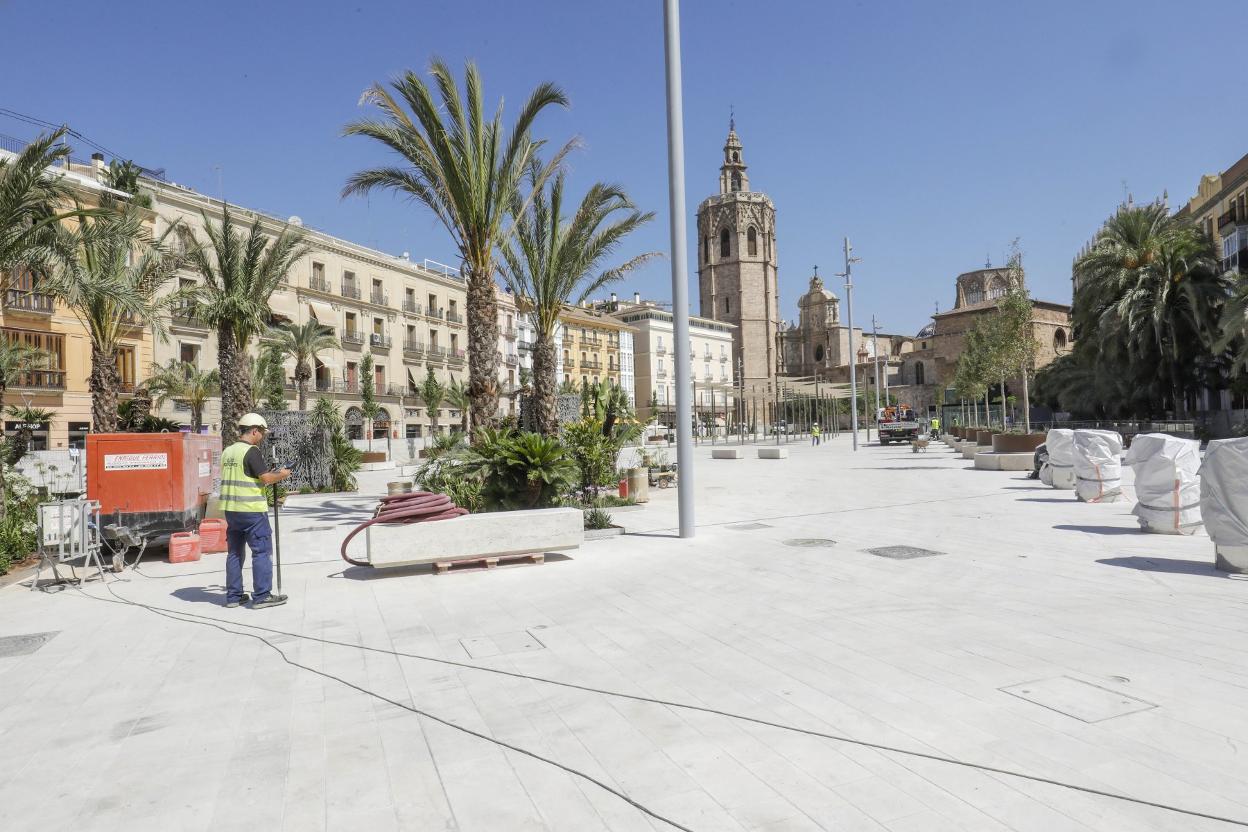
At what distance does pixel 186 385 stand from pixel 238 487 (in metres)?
31.5

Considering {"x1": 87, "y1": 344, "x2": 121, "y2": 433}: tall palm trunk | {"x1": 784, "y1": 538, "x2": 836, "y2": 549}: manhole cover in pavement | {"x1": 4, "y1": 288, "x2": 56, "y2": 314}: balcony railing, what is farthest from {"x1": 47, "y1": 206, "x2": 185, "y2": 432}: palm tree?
{"x1": 4, "y1": 288, "x2": 56, "y2": 314}: balcony railing

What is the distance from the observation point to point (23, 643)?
5.86 m

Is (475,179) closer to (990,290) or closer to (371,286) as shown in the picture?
(371,286)

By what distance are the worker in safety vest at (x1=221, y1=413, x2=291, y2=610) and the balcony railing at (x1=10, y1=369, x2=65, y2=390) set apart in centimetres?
→ 2851

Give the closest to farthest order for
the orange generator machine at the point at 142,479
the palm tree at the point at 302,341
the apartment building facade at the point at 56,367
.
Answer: the orange generator machine at the point at 142,479 < the apartment building facade at the point at 56,367 < the palm tree at the point at 302,341

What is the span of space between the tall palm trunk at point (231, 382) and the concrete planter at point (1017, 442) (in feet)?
66.4

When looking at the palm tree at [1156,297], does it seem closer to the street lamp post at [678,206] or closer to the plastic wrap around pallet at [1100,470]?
the plastic wrap around pallet at [1100,470]

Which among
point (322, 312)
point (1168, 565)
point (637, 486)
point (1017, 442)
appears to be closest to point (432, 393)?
point (322, 312)

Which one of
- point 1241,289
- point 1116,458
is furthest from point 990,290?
point 1116,458

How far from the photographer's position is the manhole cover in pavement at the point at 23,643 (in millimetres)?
5584

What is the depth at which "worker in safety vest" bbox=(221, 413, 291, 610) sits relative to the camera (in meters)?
6.77

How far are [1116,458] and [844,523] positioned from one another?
513 cm

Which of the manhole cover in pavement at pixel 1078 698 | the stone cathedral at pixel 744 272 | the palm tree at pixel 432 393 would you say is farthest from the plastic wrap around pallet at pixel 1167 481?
the stone cathedral at pixel 744 272

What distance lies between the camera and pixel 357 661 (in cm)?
511
